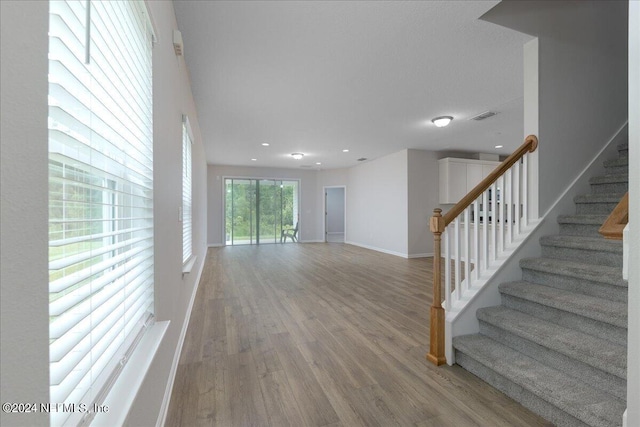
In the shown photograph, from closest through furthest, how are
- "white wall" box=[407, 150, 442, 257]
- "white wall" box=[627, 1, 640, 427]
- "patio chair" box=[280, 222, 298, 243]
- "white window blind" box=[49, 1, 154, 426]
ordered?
"white window blind" box=[49, 1, 154, 426] → "white wall" box=[627, 1, 640, 427] → "white wall" box=[407, 150, 442, 257] → "patio chair" box=[280, 222, 298, 243]

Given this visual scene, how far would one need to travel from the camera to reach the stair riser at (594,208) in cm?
225

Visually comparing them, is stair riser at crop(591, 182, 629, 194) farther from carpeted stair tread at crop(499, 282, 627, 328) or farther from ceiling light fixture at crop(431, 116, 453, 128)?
ceiling light fixture at crop(431, 116, 453, 128)

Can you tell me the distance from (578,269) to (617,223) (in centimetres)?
92

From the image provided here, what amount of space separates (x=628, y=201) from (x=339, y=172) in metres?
8.32

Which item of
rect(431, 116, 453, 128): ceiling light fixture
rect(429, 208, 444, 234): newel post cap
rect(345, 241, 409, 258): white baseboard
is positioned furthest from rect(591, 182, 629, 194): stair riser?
rect(345, 241, 409, 258): white baseboard

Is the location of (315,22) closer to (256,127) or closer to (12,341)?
(12,341)

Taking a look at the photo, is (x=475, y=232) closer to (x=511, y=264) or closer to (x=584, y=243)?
(x=511, y=264)

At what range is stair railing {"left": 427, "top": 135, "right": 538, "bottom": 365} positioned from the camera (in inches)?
80.3

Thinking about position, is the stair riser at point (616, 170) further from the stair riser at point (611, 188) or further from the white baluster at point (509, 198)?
the white baluster at point (509, 198)

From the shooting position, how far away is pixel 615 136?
2707 millimetres

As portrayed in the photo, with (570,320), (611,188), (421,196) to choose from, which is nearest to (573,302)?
(570,320)

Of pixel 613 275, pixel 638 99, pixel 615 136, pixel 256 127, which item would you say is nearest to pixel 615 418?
pixel 613 275

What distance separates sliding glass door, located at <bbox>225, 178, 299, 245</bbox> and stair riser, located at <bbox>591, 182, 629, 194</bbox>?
766cm

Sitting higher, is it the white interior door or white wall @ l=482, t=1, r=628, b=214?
white wall @ l=482, t=1, r=628, b=214
